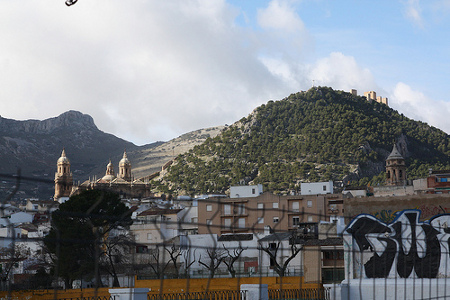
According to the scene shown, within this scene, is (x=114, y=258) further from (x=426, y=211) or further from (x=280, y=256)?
(x=426, y=211)

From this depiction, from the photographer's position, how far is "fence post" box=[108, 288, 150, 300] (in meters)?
12.2

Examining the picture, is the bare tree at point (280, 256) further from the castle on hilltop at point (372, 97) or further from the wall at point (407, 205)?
the castle on hilltop at point (372, 97)

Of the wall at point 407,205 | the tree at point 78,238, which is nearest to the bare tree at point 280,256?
the wall at point 407,205

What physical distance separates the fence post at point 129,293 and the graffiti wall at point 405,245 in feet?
33.0

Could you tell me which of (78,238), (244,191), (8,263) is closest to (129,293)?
(78,238)

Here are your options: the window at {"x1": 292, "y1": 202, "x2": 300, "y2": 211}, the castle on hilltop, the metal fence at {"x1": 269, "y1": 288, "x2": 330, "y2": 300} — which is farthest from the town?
the castle on hilltop

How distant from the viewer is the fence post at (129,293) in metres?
12.2

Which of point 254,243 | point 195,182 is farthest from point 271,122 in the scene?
point 254,243

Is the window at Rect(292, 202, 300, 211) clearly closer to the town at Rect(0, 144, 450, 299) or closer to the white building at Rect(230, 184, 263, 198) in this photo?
the town at Rect(0, 144, 450, 299)

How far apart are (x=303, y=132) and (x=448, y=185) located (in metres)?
71.0

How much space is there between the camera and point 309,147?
13250 cm

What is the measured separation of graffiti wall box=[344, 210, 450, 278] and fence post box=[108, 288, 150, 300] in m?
10.1

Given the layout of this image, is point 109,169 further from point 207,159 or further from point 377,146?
point 377,146

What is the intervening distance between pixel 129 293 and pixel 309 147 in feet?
398
